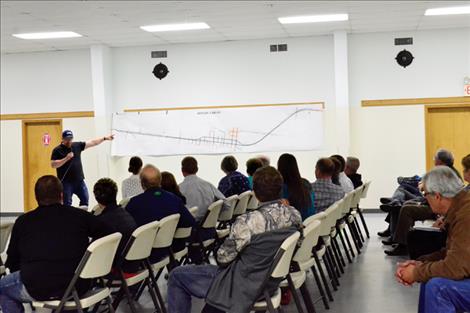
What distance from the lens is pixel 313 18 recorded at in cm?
917

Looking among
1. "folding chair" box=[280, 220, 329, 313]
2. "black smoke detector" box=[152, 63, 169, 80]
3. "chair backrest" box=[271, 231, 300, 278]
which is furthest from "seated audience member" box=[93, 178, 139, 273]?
"black smoke detector" box=[152, 63, 169, 80]

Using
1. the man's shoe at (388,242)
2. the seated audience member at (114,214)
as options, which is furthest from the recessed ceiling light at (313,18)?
the seated audience member at (114,214)

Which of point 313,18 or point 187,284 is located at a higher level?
point 313,18

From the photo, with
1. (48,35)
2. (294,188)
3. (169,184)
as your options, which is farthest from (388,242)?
(48,35)

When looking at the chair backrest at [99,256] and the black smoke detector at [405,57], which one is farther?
the black smoke detector at [405,57]

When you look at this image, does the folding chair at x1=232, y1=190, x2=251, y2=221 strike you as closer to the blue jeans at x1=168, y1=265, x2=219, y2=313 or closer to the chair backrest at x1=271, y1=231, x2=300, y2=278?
the blue jeans at x1=168, y1=265, x2=219, y2=313

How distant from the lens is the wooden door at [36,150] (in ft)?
38.7

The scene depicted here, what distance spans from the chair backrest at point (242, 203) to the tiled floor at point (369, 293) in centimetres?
114

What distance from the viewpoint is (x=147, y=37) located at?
1045 centimetres

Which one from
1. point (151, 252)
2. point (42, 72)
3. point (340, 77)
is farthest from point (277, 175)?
point (42, 72)

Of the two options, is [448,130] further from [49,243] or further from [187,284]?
[49,243]

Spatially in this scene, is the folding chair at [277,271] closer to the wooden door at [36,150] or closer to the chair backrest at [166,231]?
the chair backrest at [166,231]

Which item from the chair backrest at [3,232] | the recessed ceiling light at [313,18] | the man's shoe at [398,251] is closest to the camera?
the chair backrest at [3,232]

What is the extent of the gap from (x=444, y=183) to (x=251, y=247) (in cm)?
109
